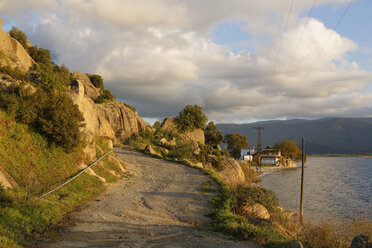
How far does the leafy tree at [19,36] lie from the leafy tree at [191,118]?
1032 inches

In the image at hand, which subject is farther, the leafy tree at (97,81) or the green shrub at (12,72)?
the leafy tree at (97,81)

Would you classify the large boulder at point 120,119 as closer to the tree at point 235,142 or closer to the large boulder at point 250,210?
the large boulder at point 250,210

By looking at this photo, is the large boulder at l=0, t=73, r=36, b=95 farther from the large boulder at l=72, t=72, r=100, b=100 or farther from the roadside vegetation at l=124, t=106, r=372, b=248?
the large boulder at l=72, t=72, r=100, b=100

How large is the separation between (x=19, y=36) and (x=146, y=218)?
112ft

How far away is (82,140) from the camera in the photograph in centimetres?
1716

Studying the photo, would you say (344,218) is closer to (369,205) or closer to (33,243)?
(369,205)

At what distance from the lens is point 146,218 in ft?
37.6

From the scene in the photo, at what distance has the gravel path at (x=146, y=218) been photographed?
8580 mm

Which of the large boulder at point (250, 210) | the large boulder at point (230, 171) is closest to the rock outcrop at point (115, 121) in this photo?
the large boulder at point (230, 171)

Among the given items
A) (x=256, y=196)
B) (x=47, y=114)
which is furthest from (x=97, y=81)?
(x=256, y=196)

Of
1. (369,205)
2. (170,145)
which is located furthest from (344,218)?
(170,145)

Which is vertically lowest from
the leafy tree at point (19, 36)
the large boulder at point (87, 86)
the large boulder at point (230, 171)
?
the large boulder at point (230, 171)

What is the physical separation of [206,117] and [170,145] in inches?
559

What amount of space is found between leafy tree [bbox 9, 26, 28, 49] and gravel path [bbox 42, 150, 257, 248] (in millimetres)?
26455
